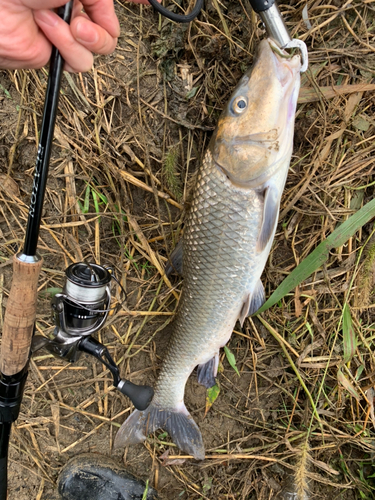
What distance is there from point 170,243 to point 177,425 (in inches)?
41.0

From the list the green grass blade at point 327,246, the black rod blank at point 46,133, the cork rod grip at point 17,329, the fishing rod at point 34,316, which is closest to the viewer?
the black rod blank at point 46,133

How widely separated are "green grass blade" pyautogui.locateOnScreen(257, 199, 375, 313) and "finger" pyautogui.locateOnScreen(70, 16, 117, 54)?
4.54 feet

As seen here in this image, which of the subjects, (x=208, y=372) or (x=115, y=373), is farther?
(x=208, y=372)

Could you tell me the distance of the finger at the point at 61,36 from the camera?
3.74 ft

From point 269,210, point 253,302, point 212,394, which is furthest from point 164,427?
point 269,210

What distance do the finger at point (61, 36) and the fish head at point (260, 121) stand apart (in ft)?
2.14

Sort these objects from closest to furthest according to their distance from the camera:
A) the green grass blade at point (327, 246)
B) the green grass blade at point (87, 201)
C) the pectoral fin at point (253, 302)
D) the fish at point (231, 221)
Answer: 1. the fish at point (231, 221)
2. the pectoral fin at point (253, 302)
3. the green grass blade at point (327, 246)
4. the green grass blade at point (87, 201)

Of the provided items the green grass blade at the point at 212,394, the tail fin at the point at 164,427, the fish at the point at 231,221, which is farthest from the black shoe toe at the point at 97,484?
the green grass blade at the point at 212,394

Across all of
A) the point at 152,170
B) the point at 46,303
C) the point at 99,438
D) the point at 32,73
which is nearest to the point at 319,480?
the point at 99,438

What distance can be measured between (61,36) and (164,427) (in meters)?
1.94

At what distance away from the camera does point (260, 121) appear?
4.71 ft

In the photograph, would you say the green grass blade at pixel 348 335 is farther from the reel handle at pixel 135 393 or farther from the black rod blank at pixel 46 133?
the black rod blank at pixel 46 133

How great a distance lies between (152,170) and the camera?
6.32 feet

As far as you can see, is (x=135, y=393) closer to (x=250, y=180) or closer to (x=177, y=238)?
(x=177, y=238)
